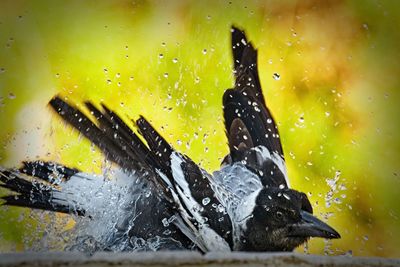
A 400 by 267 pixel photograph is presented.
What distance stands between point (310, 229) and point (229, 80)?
2.64ft

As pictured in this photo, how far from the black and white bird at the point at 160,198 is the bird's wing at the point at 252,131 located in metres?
0.01

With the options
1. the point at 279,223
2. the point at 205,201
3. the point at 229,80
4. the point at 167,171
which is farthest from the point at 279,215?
the point at 229,80

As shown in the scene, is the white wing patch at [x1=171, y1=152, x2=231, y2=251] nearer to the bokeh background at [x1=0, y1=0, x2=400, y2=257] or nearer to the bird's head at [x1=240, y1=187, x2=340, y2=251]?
the bird's head at [x1=240, y1=187, x2=340, y2=251]

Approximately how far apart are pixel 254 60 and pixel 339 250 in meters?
0.87

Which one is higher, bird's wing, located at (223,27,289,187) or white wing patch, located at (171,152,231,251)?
bird's wing, located at (223,27,289,187)

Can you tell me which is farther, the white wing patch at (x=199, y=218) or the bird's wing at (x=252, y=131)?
the bird's wing at (x=252, y=131)

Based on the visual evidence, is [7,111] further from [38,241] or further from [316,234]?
[316,234]

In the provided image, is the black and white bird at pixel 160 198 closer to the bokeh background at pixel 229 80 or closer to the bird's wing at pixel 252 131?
the bird's wing at pixel 252 131

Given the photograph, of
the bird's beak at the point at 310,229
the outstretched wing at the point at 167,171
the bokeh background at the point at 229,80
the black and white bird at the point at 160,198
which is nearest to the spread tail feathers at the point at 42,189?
the black and white bird at the point at 160,198

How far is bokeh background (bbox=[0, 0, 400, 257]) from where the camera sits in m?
2.29

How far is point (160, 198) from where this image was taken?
1756mm

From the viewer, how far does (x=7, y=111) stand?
2275 millimetres

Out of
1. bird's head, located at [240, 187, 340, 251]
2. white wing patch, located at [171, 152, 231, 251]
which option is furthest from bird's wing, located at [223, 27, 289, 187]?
white wing patch, located at [171, 152, 231, 251]

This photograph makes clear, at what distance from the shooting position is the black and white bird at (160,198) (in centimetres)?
169
